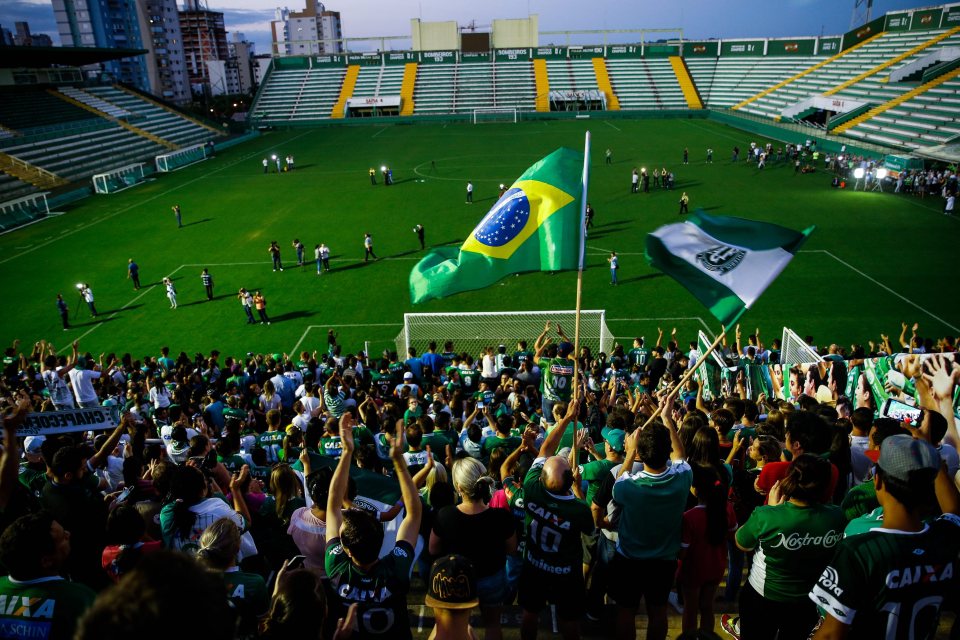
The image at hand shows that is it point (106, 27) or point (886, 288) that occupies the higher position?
point (106, 27)

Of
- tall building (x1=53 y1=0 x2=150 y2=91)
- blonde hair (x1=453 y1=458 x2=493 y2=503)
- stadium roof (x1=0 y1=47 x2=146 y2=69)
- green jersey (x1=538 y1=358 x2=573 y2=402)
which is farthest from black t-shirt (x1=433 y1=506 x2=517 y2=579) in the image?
tall building (x1=53 y1=0 x2=150 y2=91)

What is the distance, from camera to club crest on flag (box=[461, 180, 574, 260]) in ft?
23.5

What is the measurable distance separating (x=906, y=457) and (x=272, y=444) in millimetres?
7544

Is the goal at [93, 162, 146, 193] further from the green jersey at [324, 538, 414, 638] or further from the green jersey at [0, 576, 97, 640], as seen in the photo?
the green jersey at [324, 538, 414, 638]

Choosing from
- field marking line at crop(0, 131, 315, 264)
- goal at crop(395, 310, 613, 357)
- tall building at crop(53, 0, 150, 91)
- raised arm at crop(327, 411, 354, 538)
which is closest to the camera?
raised arm at crop(327, 411, 354, 538)

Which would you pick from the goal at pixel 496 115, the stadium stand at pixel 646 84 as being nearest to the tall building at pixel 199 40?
the goal at pixel 496 115

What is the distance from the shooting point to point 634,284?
22.2m

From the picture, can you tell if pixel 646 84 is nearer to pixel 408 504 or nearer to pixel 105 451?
pixel 105 451

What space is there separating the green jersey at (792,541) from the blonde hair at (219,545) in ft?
10.5

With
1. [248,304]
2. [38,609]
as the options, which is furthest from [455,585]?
[248,304]

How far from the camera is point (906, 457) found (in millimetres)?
3246

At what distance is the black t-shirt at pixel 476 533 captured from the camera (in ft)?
14.4

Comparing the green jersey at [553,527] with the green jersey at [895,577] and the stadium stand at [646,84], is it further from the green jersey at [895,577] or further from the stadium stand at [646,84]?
the stadium stand at [646,84]

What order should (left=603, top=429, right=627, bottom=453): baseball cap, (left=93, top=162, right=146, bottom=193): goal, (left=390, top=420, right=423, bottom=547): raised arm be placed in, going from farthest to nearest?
(left=93, top=162, right=146, bottom=193): goal
(left=603, top=429, right=627, bottom=453): baseball cap
(left=390, top=420, right=423, bottom=547): raised arm
